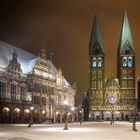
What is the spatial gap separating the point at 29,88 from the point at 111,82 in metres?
48.3

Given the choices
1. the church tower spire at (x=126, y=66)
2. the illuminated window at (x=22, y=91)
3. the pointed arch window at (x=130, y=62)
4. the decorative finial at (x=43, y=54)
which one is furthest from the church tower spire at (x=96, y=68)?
the illuminated window at (x=22, y=91)

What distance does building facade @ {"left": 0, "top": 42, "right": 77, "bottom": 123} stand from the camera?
64062 millimetres

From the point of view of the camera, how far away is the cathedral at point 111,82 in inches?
4515

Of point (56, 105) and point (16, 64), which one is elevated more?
point (16, 64)

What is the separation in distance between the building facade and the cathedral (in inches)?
1087

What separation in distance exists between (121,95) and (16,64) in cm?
5276

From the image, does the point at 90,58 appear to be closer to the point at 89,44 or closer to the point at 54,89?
the point at 89,44

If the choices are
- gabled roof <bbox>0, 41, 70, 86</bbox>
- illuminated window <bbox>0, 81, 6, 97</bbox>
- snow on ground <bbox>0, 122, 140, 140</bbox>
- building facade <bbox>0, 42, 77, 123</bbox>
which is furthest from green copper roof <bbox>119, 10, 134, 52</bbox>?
snow on ground <bbox>0, 122, 140, 140</bbox>

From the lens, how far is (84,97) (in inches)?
4646

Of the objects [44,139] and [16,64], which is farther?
[16,64]

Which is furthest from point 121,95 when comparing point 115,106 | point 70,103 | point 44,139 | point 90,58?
point 44,139

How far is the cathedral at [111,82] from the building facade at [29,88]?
90.6 feet

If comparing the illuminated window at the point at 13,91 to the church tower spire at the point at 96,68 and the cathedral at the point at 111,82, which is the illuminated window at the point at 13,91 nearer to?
the cathedral at the point at 111,82

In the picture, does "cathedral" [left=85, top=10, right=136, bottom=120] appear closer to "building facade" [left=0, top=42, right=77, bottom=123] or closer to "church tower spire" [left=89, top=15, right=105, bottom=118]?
"church tower spire" [left=89, top=15, right=105, bottom=118]
